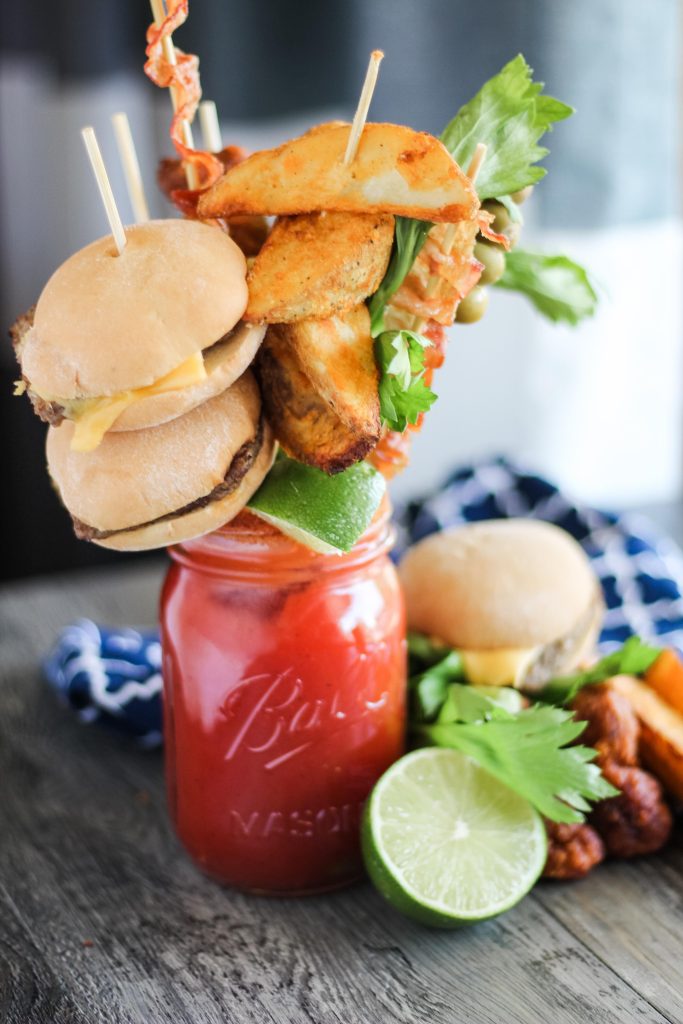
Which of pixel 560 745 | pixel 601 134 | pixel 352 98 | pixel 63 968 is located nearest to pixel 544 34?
pixel 601 134

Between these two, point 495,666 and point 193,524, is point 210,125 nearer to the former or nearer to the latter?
point 193,524

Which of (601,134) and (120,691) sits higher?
(601,134)

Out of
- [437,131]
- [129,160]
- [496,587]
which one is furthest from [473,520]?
[437,131]

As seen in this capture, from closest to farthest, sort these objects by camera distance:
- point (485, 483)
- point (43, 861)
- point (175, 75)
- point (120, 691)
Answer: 1. point (175, 75)
2. point (43, 861)
3. point (120, 691)
4. point (485, 483)

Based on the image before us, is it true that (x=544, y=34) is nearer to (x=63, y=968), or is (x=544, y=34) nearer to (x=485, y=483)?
(x=485, y=483)

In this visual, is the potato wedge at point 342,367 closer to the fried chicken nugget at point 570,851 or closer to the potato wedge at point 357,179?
the potato wedge at point 357,179

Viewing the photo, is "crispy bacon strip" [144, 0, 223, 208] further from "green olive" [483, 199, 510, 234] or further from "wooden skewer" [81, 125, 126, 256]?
"green olive" [483, 199, 510, 234]
